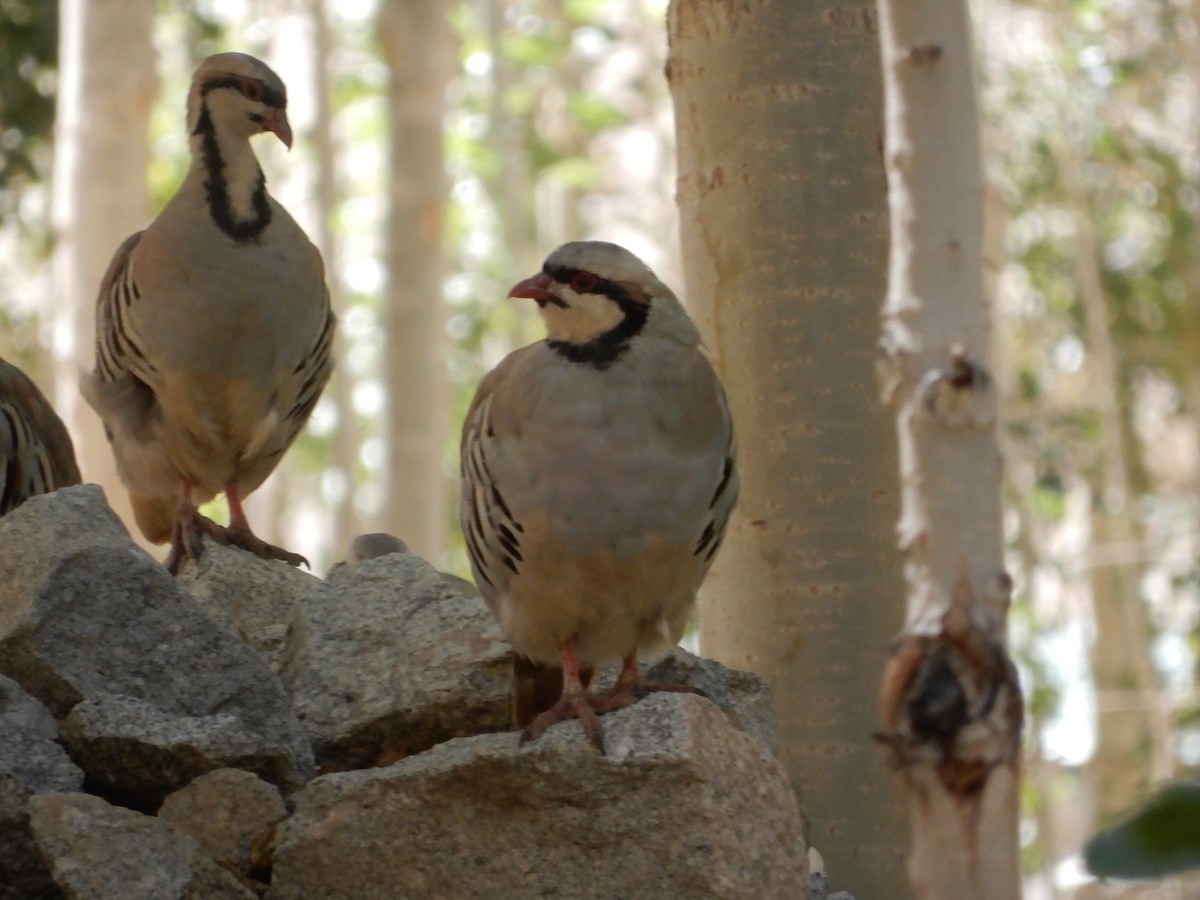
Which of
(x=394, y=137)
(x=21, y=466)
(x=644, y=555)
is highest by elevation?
(x=394, y=137)

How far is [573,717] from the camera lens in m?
3.35

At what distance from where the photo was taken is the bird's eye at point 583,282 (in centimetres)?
347

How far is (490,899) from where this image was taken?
314 centimetres

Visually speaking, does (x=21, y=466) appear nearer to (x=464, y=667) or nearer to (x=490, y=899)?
(x=464, y=667)

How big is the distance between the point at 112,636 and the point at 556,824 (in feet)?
3.40

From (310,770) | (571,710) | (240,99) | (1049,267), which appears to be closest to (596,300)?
(571,710)

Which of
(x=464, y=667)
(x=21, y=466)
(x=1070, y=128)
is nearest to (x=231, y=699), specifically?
(x=464, y=667)

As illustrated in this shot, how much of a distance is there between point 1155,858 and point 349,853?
202cm

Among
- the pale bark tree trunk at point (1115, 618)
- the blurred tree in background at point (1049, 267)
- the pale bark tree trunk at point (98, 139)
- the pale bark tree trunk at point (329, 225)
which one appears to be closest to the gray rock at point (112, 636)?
the pale bark tree trunk at point (98, 139)

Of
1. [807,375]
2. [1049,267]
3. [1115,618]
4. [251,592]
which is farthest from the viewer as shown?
[1115,618]

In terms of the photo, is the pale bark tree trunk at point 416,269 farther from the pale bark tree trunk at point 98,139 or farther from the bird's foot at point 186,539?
the bird's foot at point 186,539

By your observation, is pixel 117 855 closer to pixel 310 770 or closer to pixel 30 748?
pixel 30 748

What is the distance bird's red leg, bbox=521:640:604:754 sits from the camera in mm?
3242

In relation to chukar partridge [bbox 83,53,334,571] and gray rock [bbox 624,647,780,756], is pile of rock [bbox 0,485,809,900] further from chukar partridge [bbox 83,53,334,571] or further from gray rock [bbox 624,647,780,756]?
chukar partridge [bbox 83,53,334,571]
